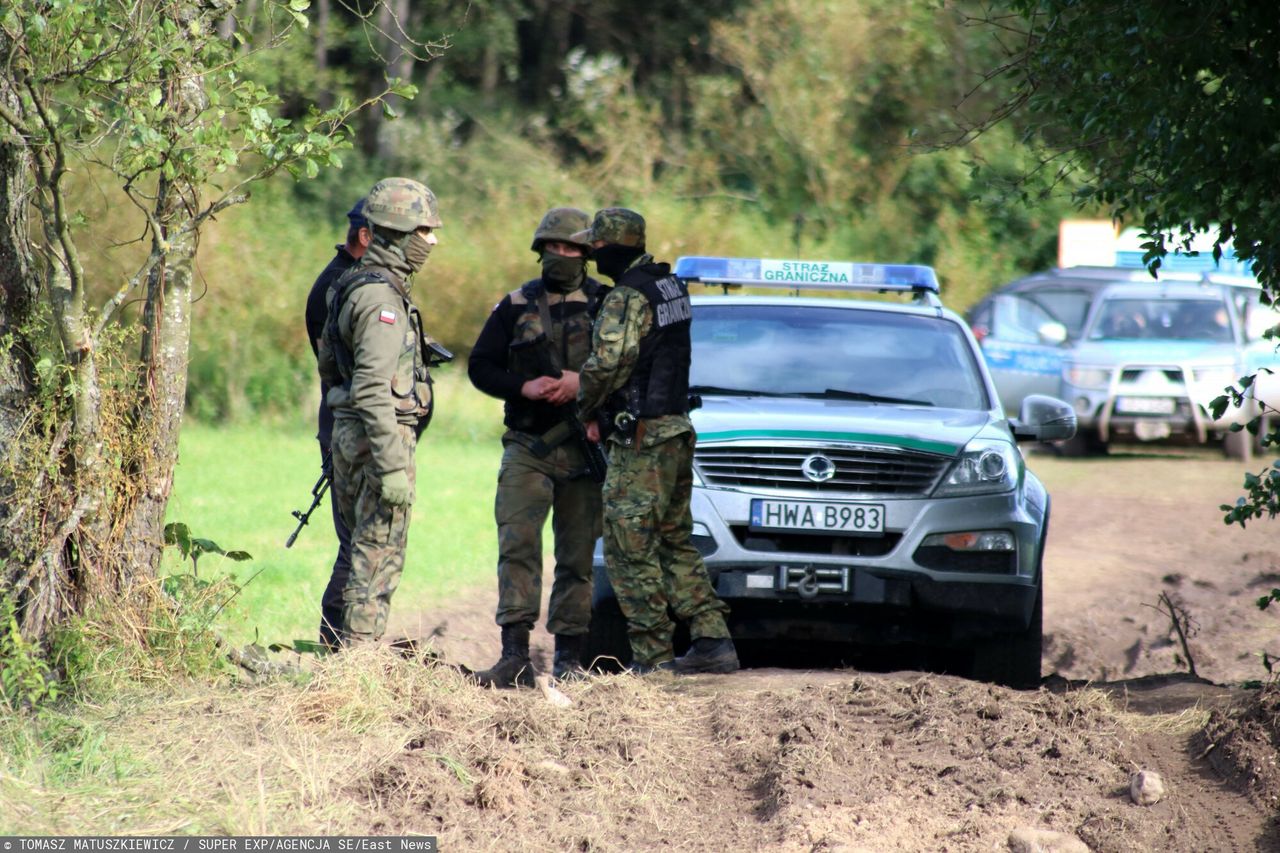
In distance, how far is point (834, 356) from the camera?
7.41m

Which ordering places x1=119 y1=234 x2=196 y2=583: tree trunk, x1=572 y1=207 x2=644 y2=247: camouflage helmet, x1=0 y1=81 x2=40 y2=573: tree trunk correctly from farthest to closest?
x1=572 y1=207 x2=644 y2=247: camouflage helmet < x1=119 y1=234 x2=196 y2=583: tree trunk < x1=0 y1=81 x2=40 y2=573: tree trunk

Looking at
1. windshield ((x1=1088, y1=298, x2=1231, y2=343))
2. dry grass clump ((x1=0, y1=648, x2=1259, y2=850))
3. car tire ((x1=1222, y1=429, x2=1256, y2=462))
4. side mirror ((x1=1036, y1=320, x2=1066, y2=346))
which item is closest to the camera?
dry grass clump ((x1=0, y1=648, x2=1259, y2=850))

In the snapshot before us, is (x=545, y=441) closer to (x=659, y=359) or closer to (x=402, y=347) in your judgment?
(x=659, y=359)

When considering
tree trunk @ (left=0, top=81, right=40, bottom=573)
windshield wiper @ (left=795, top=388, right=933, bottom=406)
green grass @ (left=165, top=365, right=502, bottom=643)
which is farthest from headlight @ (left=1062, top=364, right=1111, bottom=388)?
tree trunk @ (left=0, top=81, right=40, bottom=573)

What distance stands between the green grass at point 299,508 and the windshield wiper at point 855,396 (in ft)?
8.69

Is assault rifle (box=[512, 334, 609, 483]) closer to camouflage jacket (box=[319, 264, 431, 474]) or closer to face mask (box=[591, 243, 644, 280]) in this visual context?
face mask (box=[591, 243, 644, 280])

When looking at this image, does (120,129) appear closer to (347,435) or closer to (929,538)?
(347,435)

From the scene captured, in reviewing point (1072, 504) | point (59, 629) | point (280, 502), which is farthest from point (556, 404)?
point (1072, 504)

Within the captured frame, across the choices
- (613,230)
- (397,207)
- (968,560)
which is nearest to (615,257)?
(613,230)

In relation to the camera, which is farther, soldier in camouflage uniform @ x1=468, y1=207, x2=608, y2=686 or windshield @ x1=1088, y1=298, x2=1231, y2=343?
windshield @ x1=1088, y1=298, x2=1231, y2=343

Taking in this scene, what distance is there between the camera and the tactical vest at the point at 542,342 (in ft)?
20.6

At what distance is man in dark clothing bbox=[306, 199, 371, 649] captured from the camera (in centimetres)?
648

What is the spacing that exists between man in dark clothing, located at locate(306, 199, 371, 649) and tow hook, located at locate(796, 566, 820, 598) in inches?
72.3

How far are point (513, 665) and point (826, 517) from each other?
1.41 metres
